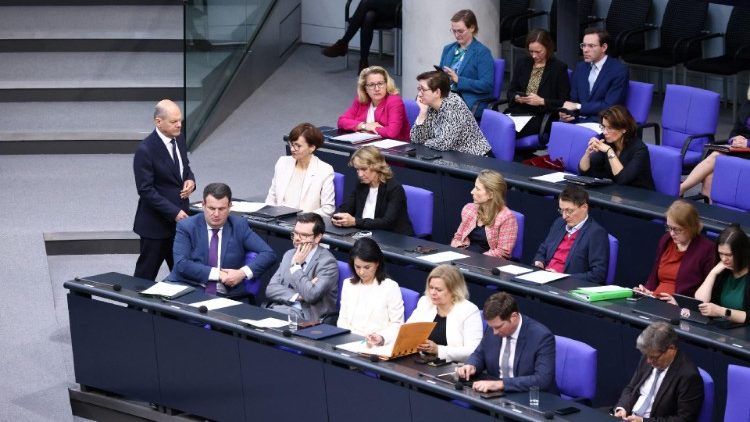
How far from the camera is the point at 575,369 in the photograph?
6535 millimetres

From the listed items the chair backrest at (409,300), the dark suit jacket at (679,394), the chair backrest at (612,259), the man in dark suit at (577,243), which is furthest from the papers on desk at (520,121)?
the dark suit jacket at (679,394)

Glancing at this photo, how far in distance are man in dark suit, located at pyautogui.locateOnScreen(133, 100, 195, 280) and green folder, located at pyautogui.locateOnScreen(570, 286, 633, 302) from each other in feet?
8.52

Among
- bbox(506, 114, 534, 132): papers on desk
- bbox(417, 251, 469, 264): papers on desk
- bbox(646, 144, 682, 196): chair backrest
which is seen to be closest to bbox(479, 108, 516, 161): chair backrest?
bbox(506, 114, 534, 132): papers on desk

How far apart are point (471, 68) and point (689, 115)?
5.82 ft

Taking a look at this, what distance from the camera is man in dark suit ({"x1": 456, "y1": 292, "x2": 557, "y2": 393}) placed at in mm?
6469

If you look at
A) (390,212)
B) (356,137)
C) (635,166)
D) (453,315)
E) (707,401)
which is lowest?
(707,401)

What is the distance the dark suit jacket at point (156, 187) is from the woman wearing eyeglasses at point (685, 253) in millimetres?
2957

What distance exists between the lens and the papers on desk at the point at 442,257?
25.9 ft

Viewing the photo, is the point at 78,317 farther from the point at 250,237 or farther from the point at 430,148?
the point at 430,148

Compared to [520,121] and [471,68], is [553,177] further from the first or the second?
[471,68]

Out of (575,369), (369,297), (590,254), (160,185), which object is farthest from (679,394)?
(160,185)

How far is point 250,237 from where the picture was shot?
8.22 meters

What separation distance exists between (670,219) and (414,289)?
5.27 ft

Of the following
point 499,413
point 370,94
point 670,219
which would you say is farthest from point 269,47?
point 499,413
